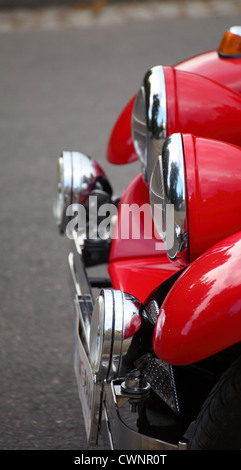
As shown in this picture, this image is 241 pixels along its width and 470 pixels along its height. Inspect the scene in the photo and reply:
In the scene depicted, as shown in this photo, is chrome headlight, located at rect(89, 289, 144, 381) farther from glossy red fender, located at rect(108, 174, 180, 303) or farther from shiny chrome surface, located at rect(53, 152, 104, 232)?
shiny chrome surface, located at rect(53, 152, 104, 232)

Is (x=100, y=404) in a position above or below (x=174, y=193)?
below

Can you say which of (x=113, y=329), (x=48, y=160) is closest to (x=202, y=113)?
(x=113, y=329)

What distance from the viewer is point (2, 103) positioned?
16.6ft

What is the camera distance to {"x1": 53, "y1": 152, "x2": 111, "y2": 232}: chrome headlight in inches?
85.0

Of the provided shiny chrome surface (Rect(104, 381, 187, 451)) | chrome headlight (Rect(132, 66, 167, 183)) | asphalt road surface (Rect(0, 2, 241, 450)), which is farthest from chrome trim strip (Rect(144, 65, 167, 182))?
asphalt road surface (Rect(0, 2, 241, 450))

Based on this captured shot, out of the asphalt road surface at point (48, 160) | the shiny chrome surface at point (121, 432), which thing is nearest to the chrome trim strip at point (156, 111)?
the shiny chrome surface at point (121, 432)

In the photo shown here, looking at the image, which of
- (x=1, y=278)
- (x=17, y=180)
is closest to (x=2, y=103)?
(x=17, y=180)

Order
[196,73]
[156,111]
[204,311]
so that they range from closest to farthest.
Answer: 1. [204,311]
2. [156,111]
3. [196,73]

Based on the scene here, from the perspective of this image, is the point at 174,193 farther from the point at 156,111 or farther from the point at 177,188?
the point at 156,111

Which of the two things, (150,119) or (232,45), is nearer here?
(150,119)

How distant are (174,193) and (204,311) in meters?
0.28

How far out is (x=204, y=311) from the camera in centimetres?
130

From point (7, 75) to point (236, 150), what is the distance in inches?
173

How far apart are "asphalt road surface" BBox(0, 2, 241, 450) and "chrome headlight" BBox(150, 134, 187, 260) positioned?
743 mm
